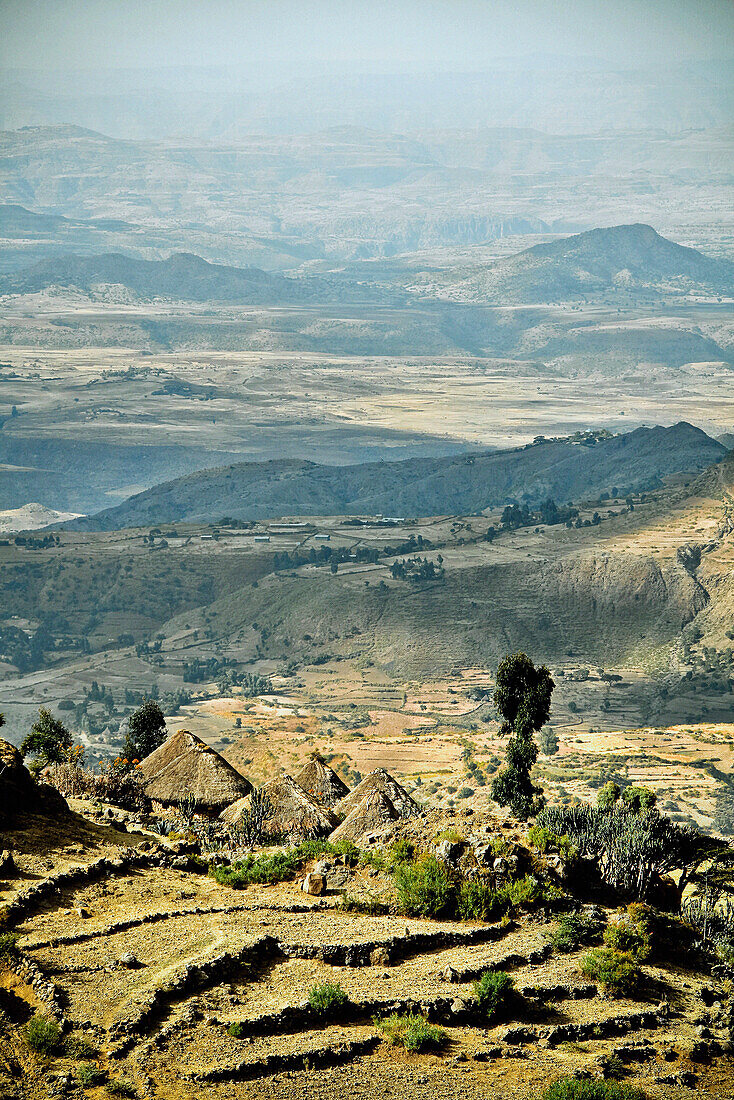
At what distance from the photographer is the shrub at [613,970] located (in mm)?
28016

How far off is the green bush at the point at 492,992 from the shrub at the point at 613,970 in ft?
7.87

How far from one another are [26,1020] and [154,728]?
1142 inches

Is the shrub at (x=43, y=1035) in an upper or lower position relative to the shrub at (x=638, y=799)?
lower

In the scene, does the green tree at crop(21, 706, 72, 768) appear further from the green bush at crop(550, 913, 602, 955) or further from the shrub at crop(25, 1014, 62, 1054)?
the green bush at crop(550, 913, 602, 955)

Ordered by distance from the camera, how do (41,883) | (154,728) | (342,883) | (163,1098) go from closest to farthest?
(163,1098) < (41,883) < (342,883) < (154,728)

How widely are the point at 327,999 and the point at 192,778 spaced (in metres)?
19.0

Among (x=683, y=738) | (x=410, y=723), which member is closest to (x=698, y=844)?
(x=683, y=738)

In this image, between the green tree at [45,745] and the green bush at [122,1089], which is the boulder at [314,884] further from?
the green tree at [45,745]

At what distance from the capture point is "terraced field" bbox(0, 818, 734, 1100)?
78.7ft

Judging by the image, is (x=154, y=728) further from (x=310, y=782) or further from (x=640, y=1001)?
(x=640, y=1001)

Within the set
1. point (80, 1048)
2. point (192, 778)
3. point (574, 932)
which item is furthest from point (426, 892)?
point (192, 778)

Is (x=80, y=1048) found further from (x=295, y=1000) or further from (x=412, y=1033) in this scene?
(x=412, y=1033)

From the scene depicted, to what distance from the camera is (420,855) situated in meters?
32.4

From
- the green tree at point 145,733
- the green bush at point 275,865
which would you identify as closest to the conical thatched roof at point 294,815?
the green bush at point 275,865
